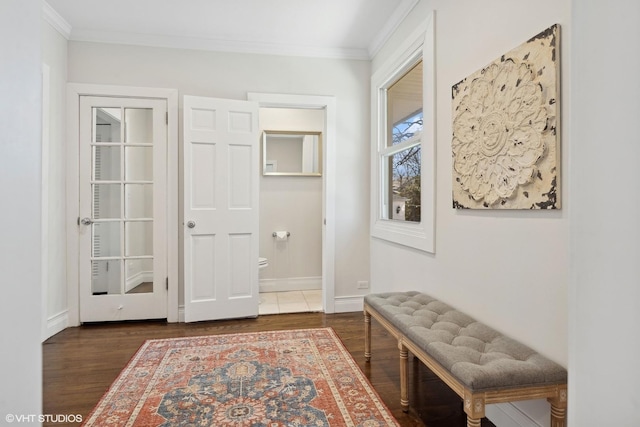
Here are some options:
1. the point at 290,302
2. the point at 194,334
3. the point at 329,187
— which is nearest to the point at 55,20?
the point at 329,187

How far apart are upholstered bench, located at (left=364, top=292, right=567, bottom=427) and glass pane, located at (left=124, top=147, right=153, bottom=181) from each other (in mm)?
2601

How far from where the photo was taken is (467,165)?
190cm

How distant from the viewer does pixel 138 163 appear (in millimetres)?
3275

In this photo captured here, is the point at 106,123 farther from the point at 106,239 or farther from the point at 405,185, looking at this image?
the point at 405,185

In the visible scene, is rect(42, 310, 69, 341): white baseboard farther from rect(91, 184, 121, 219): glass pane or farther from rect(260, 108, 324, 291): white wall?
rect(260, 108, 324, 291): white wall

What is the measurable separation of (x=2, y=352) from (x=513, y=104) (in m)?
1.79

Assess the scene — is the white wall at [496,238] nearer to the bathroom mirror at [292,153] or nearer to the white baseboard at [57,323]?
the bathroom mirror at [292,153]

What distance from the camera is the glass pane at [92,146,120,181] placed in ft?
10.6

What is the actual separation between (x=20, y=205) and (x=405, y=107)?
283 cm

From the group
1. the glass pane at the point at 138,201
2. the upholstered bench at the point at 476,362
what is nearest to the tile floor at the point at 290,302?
the glass pane at the point at 138,201

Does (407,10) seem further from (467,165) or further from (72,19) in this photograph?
(72,19)

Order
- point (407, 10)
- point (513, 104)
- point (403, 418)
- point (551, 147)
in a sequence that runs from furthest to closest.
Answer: point (407, 10) → point (403, 418) → point (513, 104) → point (551, 147)

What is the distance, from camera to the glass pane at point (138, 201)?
10.7 ft

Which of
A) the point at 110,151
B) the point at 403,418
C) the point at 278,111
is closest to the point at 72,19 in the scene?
the point at 110,151
